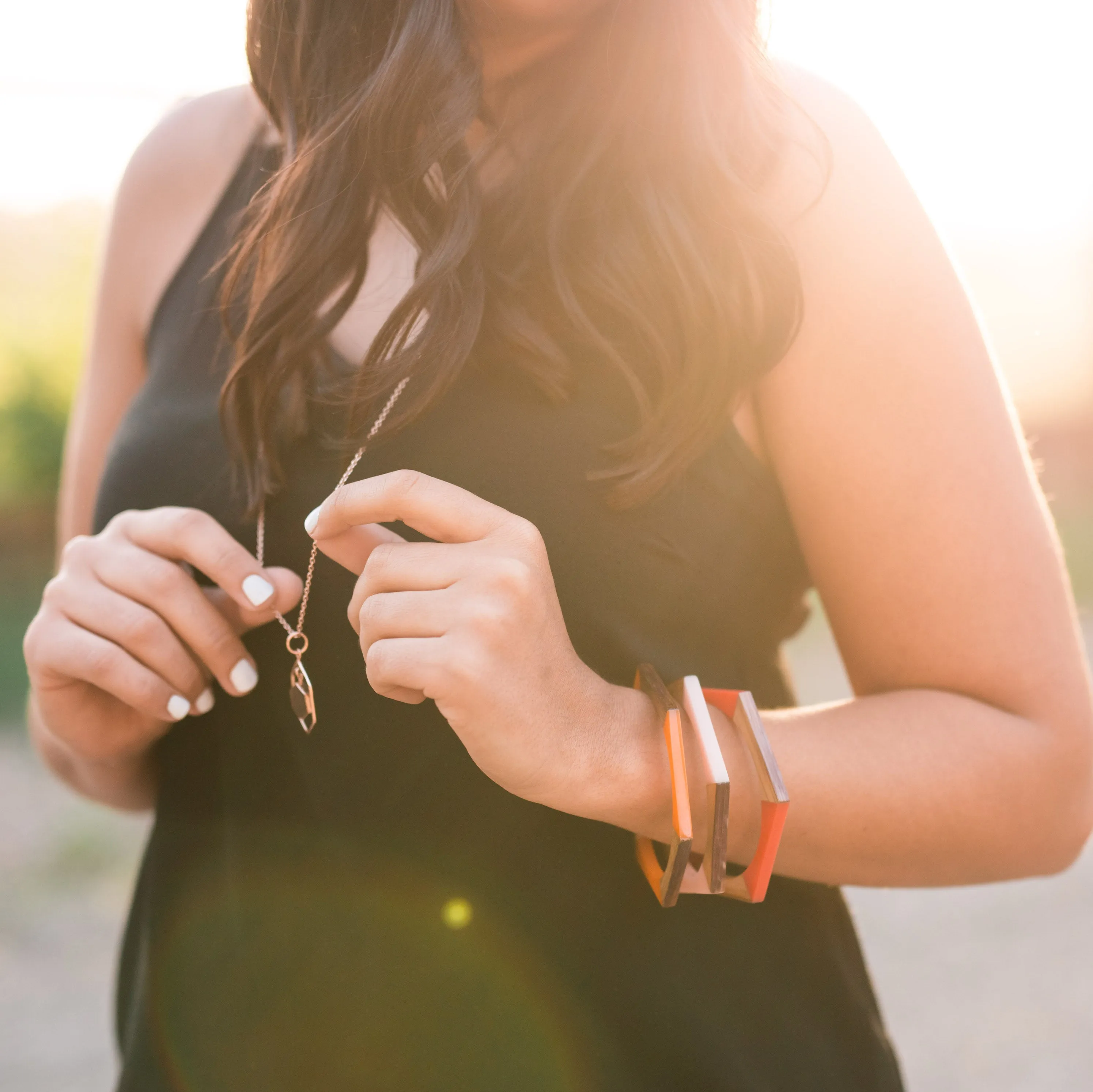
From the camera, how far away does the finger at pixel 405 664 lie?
0.93 meters

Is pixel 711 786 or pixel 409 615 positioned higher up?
pixel 409 615

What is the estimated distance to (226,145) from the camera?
155cm

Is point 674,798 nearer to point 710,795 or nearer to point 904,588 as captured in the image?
point 710,795

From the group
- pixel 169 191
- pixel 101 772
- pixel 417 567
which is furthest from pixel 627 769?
pixel 169 191

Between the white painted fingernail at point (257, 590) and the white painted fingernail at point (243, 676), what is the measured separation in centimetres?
10

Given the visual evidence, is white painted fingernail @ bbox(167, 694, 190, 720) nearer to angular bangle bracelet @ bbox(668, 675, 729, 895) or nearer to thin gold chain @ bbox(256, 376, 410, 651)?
thin gold chain @ bbox(256, 376, 410, 651)

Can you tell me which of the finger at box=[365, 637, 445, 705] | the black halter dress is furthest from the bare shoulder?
the finger at box=[365, 637, 445, 705]

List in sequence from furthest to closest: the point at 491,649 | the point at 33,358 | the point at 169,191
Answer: the point at 33,358 → the point at 169,191 → the point at 491,649

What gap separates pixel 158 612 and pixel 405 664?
418 millimetres

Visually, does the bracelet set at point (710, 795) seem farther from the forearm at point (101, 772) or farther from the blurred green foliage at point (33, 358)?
the blurred green foliage at point (33, 358)

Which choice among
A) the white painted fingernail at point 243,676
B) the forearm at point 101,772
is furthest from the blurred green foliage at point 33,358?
the white painted fingernail at point 243,676

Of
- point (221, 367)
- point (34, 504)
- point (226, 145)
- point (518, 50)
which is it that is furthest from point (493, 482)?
point (34, 504)

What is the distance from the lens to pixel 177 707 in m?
1.20

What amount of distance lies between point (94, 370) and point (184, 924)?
90 cm
